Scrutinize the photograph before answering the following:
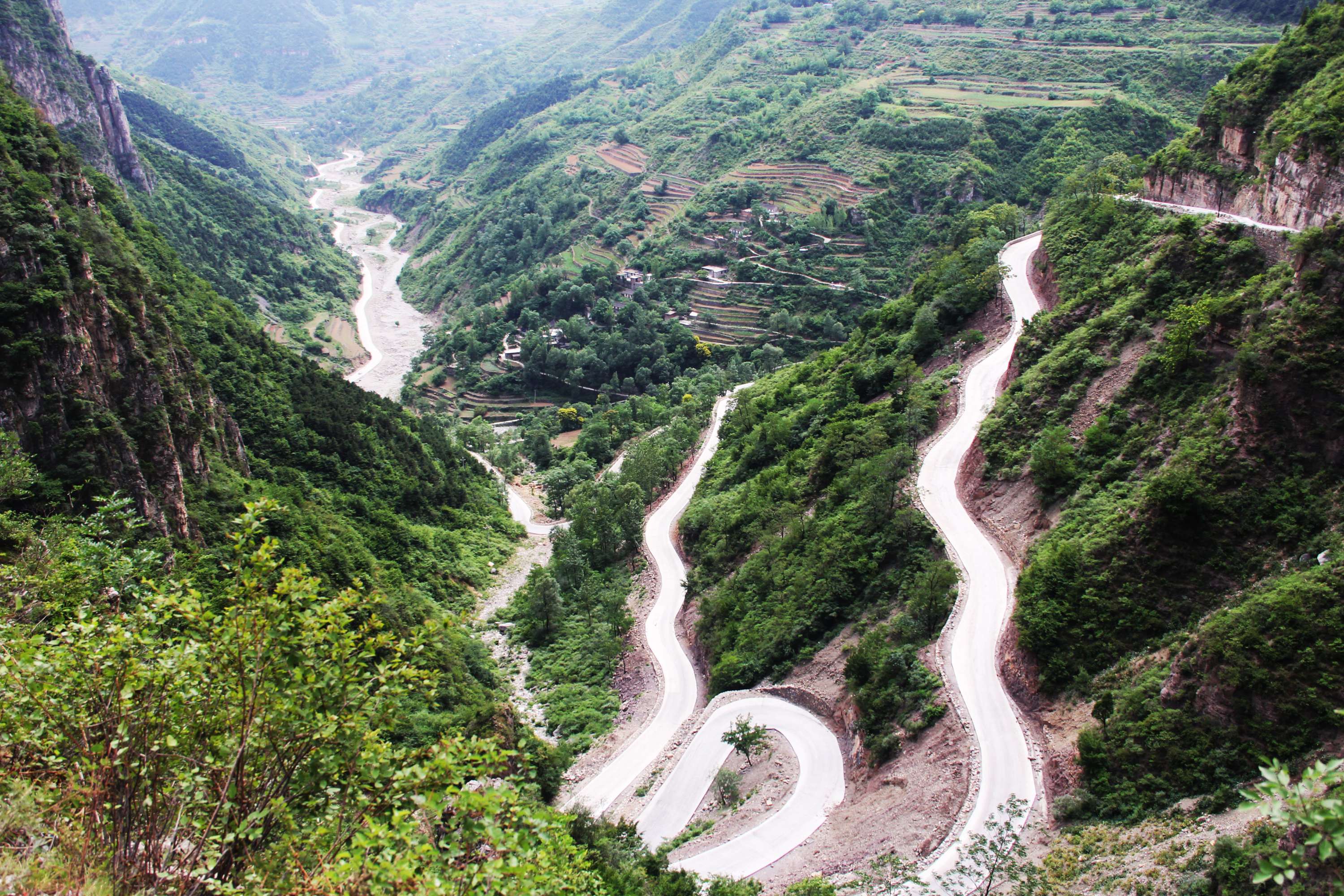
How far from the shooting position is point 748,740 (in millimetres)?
30781

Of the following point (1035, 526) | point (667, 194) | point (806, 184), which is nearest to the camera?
point (1035, 526)

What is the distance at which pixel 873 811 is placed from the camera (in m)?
25.7

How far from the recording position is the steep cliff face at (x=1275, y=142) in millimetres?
32656

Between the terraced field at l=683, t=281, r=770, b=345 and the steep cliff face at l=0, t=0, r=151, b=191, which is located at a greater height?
the steep cliff face at l=0, t=0, r=151, b=191

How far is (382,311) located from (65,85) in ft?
166

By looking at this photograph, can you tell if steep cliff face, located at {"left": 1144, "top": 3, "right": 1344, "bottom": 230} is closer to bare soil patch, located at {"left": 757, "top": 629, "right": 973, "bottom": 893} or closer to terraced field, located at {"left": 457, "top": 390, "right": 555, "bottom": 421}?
bare soil patch, located at {"left": 757, "top": 629, "right": 973, "bottom": 893}

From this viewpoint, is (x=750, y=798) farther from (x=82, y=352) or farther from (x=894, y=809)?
(x=82, y=352)

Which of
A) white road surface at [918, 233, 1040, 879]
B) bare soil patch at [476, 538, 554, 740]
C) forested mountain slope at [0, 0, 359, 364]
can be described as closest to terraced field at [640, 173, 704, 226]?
forested mountain slope at [0, 0, 359, 364]

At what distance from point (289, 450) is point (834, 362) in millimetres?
39655

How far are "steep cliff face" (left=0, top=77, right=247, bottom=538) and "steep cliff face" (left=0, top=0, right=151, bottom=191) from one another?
217 feet

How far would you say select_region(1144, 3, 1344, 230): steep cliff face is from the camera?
32.7 metres

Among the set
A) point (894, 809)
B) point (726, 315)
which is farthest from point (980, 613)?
point (726, 315)

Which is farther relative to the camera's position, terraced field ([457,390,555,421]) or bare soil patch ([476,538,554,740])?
terraced field ([457,390,555,421])

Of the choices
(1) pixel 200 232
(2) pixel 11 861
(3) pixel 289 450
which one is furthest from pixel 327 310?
(2) pixel 11 861
